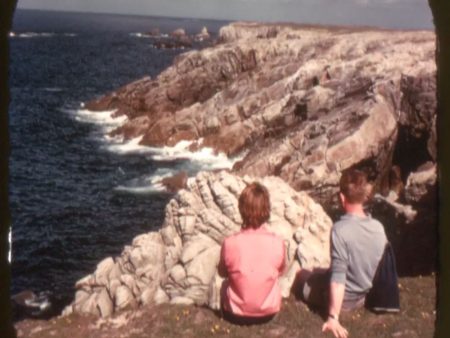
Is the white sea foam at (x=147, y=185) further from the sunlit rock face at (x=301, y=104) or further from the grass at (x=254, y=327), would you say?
the grass at (x=254, y=327)

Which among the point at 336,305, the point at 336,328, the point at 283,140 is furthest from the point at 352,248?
the point at 283,140

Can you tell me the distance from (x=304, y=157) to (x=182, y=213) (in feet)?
46.0

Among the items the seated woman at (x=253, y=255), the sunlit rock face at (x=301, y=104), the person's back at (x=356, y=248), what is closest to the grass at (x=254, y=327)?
the person's back at (x=356, y=248)

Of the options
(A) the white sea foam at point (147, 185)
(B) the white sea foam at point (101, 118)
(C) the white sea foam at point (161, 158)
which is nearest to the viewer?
(A) the white sea foam at point (147, 185)

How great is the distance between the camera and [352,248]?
698 cm

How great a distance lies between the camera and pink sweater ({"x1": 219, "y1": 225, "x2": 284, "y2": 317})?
6.89m

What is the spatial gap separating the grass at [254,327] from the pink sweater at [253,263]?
1034 millimetres

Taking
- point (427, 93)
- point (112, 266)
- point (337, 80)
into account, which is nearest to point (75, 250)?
point (112, 266)

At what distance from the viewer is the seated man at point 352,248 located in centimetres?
680

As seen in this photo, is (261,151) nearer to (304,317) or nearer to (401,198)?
(401,198)

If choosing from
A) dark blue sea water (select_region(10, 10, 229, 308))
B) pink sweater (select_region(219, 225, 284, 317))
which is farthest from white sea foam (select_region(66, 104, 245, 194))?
pink sweater (select_region(219, 225, 284, 317))

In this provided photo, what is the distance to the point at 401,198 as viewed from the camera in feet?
54.8

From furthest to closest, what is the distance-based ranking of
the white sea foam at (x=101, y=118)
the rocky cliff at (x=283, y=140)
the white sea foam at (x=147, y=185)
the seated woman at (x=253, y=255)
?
the white sea foam at (x=101, y=118), the white sea foam at (x=147, y=185), the rocky cliff at (x=283, y=140), the seated woman at (x=253, y=255)

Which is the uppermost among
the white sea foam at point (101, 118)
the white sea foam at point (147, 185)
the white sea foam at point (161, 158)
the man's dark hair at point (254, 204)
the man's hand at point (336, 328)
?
the man's dark hair at point (254, 204)
